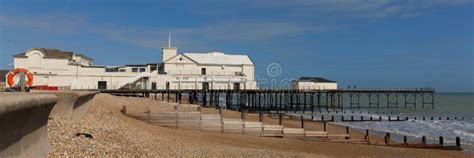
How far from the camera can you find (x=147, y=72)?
6047 centimetres

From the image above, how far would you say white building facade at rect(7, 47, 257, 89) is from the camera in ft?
179

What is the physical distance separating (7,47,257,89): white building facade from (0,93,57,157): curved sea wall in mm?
47921

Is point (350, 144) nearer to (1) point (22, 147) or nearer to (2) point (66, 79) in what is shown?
(1) point (22, 147)

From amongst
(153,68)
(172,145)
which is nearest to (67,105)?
(172,145)

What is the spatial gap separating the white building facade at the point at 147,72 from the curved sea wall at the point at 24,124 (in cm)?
4792

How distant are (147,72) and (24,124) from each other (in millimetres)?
→ 55492

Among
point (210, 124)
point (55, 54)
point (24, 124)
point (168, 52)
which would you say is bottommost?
point (210, 124)

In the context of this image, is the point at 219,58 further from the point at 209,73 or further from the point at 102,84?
the point at 102,84

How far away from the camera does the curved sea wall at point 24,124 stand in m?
4.65

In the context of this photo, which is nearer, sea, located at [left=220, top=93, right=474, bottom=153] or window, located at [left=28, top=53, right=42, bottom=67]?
sea, located at [left=220, top=93, right=474, bottom=153]

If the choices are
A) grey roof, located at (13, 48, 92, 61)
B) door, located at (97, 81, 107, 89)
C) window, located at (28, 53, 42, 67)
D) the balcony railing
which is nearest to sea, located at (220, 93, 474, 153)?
the balcony railing

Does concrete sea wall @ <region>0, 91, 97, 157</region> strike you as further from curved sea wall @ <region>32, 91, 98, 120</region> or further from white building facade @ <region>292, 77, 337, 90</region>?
white building facade @ <region>292, 77, 337, 90</region>

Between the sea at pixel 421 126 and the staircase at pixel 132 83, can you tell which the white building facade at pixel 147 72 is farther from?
the sea at pixel 421 126

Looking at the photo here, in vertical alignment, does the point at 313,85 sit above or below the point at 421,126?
above
